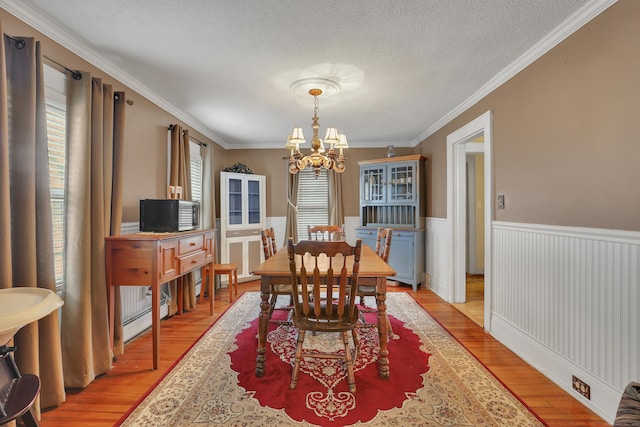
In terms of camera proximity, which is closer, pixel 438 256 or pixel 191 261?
pixel 191 261

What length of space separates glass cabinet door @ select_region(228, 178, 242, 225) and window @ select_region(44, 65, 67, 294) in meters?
2.68

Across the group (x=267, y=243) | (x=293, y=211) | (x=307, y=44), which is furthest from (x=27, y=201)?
(x=293, y=211)

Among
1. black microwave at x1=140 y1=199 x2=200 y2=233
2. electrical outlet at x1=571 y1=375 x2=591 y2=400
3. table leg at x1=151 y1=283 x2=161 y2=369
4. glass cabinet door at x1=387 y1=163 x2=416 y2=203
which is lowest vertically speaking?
electrical outlet at x1=571 y1=375 x2=591 y2=400

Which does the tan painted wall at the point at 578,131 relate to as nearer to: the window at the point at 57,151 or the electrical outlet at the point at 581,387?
the electrical outlet at the point at 581,387

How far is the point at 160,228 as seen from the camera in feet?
8.68

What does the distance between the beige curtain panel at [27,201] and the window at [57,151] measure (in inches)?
11.9

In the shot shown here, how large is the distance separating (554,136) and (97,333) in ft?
12.0

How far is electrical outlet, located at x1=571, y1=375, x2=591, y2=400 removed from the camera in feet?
5.95

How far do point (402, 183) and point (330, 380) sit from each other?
11.3ft

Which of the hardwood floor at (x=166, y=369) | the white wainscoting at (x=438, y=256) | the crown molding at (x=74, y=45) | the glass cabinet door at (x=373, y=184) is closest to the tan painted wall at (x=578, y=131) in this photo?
the hardwood floor at (x=166, y=369)

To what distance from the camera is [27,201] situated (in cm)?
169

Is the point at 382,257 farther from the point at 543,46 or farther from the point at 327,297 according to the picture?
the point at 543,46

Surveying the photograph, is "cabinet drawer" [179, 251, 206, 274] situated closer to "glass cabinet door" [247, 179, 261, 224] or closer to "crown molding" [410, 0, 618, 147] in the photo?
"glass cabinet door" [247, 179, 261, 224]

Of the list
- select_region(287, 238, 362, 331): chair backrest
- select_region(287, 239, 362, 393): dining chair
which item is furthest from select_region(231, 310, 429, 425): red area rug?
select_region(287, 238, 362, 331): chair backrest
